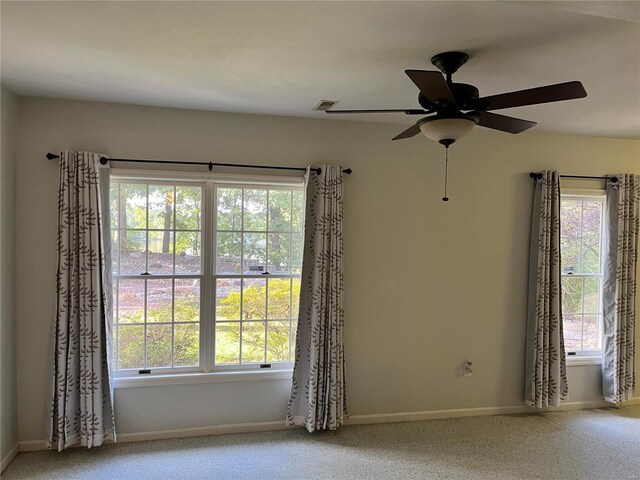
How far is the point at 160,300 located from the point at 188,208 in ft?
2.50

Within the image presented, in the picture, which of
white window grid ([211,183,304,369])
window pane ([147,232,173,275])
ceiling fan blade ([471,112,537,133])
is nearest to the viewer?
ceiling fan blade ([471,112,537,133])

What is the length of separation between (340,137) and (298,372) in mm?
1988

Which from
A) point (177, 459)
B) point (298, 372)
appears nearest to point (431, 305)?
point (298, 372)

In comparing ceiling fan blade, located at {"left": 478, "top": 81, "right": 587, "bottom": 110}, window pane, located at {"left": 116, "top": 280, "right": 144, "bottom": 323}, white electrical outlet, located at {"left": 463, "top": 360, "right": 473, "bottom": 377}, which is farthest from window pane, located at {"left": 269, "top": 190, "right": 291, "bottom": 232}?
white electrical outlet, located at {"left": 463, "top": 360, "right": 473, "bottom": 377}

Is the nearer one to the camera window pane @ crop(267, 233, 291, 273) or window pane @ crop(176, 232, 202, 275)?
window pane @ crop(176, 232, 202, 275)

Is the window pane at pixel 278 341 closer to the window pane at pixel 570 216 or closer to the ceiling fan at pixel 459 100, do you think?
the ceiling fan at pixel 459 100

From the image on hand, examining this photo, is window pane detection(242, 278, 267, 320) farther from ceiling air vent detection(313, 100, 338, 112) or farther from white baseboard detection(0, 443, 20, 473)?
white baseboard detection(0, 443, 20, 473)

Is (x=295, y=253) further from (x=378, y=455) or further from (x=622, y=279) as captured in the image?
(x=622, y=279)

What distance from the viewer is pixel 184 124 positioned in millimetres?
3324

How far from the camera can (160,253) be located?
11.0ft

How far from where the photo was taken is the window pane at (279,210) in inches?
140

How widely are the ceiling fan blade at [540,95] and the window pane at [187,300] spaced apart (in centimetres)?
250

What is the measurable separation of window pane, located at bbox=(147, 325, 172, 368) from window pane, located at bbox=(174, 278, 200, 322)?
137mm

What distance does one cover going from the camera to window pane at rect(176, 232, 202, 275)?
11.1 feet
